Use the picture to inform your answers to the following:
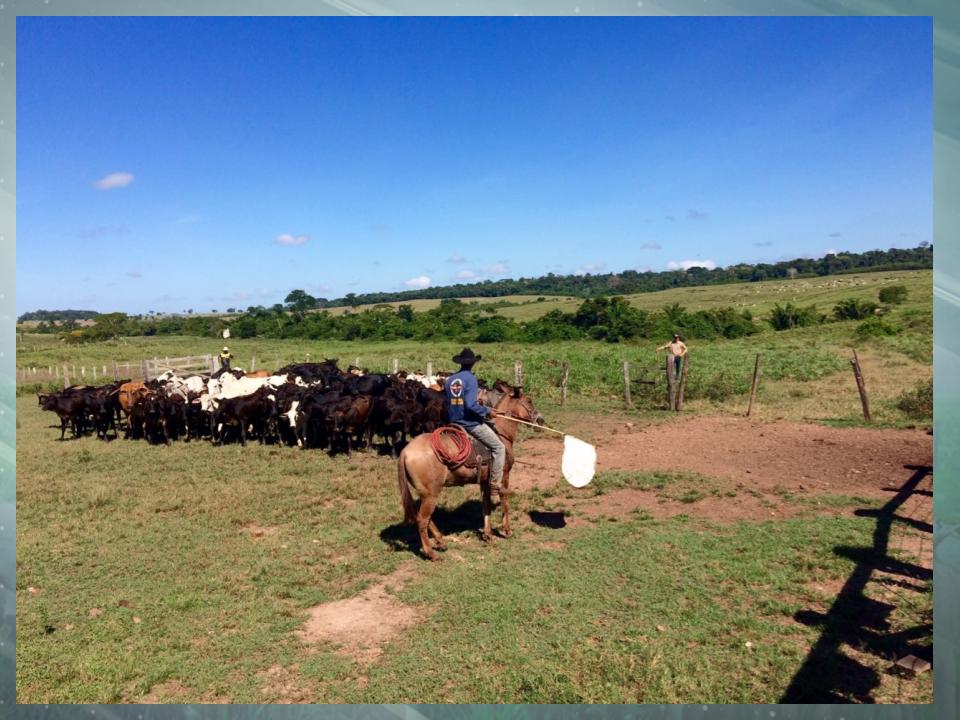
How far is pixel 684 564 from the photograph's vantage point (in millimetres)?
7473

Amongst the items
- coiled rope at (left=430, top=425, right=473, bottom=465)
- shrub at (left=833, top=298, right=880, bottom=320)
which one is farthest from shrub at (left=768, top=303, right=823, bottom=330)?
coiled rope at (left=430, top=425, right=473, bottom=465)

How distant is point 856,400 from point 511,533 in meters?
15.0

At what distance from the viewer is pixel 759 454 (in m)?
12.6

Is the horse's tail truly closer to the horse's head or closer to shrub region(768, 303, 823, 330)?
the horse's head

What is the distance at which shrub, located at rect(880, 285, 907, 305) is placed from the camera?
47.4 meters

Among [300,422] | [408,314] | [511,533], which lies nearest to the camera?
[511,533]

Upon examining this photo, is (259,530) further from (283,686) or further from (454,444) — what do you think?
(283,686)

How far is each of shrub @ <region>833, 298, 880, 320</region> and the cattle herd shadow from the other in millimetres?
45129

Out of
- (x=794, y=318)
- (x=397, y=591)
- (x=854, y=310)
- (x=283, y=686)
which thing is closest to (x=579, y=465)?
(x=397, y=591)

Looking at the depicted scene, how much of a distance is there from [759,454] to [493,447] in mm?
7154

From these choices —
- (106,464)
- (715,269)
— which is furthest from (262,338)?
(715,269)

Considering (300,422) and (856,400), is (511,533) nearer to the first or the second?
(300,422)

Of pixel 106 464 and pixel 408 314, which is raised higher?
pixel 408 314

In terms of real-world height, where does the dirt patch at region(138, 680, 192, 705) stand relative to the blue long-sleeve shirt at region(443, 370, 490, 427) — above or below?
below
